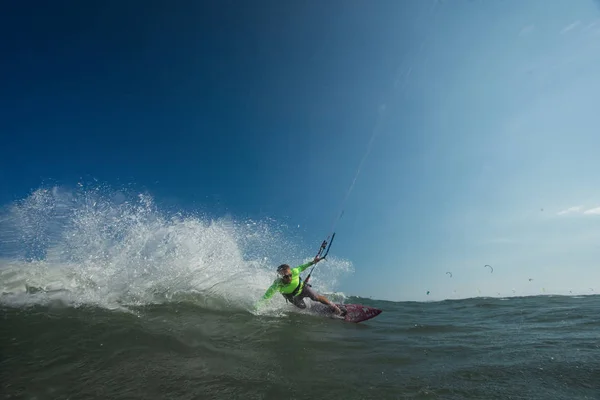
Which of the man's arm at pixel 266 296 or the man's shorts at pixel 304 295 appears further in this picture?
the man's shorts at pixel 304 295

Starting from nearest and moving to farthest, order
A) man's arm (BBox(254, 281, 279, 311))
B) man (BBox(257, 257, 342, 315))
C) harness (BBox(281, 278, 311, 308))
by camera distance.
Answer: man's arm (BBox(254, 281, 279, 311))
man (BBox(257, 257, 342, 315))
harness (BBox(281, 278, 311, 308))

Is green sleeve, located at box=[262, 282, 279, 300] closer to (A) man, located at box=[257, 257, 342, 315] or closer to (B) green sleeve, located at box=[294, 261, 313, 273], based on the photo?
(A) man, located at box=[257, 257, 342, 315]

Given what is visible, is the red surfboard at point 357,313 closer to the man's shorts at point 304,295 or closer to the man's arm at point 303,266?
the man's shorts at point 304,295

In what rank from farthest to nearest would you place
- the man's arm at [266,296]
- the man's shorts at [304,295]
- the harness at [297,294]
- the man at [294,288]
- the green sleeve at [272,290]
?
the man's shorts at [304,295] < the harness at [297,294] < the green sleeve at [272,290] < the man at [294,288] < the man's arm at [266,296]

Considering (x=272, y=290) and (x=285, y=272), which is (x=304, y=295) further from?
(x=285, y=272)

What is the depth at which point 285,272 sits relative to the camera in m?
10.1

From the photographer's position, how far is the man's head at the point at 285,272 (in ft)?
33.1

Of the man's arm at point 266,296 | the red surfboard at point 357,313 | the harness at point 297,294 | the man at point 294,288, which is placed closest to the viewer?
the man's arm at point 266,296

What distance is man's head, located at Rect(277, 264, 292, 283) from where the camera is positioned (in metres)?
10.1

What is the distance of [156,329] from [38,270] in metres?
6.67

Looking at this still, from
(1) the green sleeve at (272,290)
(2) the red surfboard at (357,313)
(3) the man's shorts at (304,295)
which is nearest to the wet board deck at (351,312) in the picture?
(2) the red surfboard at (357,313)

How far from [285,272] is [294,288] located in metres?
0.92

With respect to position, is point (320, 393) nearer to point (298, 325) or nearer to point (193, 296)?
point (298, 325)

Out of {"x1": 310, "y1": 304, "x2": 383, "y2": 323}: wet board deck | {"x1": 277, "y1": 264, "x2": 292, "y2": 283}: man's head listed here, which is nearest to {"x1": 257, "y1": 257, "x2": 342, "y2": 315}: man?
{"x1": 277, "y1": 264, "x2": 292, "y2": 283}: man's head
